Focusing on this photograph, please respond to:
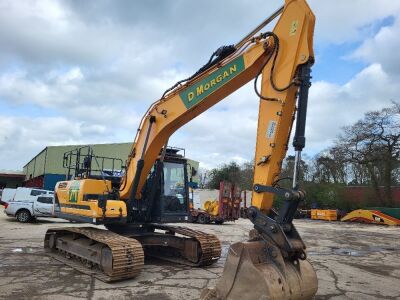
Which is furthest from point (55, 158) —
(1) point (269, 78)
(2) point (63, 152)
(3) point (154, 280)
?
(1) point (269, 78)

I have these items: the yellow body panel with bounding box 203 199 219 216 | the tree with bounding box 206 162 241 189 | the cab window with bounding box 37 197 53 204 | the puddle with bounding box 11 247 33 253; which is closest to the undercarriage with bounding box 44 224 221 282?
the puddle with bounding box 11 247 33 253

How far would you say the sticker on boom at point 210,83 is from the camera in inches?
287

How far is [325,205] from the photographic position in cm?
4153

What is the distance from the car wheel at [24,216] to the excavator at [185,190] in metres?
11.6

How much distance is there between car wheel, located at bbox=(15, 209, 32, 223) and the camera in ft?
71.6

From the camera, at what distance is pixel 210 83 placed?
7816mm

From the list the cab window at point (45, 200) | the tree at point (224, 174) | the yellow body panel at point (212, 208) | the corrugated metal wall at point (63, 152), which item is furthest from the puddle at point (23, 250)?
the tree at point (224, 174)

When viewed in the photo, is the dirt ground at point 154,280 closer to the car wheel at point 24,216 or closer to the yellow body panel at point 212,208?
the car wheel at point 24,216

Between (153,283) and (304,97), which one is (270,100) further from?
(153,283)

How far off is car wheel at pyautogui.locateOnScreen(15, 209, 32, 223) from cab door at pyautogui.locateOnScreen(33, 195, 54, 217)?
0.37m

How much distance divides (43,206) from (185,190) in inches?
548

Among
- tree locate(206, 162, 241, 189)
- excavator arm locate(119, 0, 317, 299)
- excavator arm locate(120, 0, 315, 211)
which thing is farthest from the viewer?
tree locate(206, 162, 241, 189)

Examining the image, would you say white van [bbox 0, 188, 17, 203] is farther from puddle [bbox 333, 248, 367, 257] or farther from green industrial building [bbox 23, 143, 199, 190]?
green industrial building [bbox 23, 143, 199, 190]

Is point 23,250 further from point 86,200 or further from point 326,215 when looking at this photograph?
point 326,215
